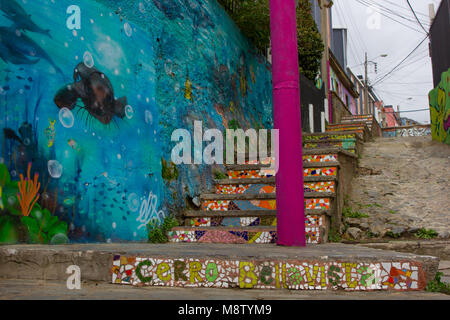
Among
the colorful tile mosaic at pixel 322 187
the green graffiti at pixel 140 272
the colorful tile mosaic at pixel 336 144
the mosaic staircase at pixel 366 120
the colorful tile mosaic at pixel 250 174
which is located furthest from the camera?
the mosaic staircase at pixel 366 120

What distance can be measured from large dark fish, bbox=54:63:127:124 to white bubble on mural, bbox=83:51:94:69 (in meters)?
0.03

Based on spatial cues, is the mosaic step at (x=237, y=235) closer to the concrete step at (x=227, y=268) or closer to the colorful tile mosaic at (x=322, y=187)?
the colorful tile mosaic at (x=322, y=187)

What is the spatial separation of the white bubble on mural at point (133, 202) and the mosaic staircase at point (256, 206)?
0.52 m

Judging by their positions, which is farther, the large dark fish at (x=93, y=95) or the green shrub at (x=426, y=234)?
the green shrub at (x=426, y=234)

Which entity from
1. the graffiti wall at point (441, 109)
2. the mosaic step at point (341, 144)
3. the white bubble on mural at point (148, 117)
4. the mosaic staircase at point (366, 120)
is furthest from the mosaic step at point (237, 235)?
the mosaic staircase at point (366, 120)

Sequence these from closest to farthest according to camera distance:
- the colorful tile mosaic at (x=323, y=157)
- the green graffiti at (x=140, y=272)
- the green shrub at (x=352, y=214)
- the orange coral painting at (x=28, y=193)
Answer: the green graffiti at (x=140, y=272) → the orange coral painting at (x=28, y=193) → the green shrub at (x=352, y=214) → the colorful tile mosaic at (x=323, y=157)

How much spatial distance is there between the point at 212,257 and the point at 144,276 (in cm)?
40

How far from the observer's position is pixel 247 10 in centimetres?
723

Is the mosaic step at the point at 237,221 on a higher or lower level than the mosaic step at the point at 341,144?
lower

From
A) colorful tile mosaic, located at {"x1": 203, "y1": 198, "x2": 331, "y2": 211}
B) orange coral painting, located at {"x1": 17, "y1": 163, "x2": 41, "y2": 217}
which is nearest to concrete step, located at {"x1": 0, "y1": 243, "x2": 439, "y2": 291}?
orange coral painting, located at {"x1": 17, "y1": 163, "x2": 41, "y2": 217}

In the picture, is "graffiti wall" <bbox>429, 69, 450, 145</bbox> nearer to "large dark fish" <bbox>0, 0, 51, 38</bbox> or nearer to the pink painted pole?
the pink painted pole

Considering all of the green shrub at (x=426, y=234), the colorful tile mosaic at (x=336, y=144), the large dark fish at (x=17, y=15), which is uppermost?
the large dark fish at (x=17, y=15)

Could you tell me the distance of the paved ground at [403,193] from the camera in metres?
5.19
